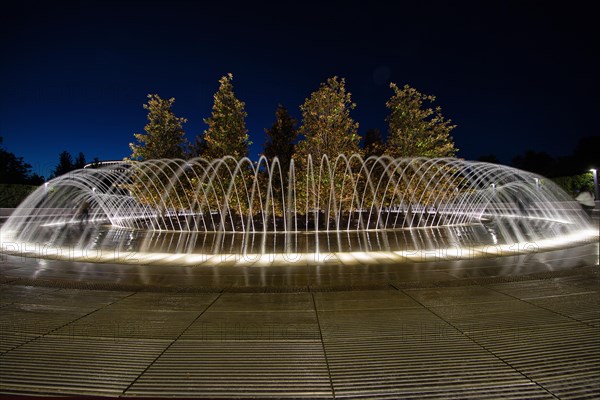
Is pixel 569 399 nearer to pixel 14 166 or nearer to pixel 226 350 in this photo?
pixel 226 350

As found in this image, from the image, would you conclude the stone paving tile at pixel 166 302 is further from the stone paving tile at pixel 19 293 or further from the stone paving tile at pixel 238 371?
the stone paving tile at pixel 19 293

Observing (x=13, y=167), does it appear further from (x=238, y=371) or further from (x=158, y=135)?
(x=238, y=371)

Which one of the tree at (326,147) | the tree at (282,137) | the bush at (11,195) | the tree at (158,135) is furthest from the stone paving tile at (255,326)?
the bush at (11,195)

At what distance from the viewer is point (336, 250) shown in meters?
11.9

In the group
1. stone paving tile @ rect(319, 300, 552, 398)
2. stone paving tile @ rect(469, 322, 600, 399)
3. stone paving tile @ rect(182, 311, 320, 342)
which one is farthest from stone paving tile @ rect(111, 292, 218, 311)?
stone paving tile @ rect(469, 322, 600, 399)

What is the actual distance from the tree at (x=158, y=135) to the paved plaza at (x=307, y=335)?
920 inches

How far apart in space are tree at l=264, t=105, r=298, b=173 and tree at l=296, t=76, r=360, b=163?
5.69 feet

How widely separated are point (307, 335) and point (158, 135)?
29044mm

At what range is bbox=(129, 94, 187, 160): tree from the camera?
29609 millimetres

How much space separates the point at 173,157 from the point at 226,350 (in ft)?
92.9

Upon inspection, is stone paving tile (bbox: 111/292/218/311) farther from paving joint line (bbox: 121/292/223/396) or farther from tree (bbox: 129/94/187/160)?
tree (bbox: 129/94/187/160)

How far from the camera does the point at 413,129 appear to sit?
2711 cm

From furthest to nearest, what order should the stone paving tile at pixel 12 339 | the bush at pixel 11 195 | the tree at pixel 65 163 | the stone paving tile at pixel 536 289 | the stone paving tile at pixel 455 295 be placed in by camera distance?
the tree at pixel 65 163 → the bush at pixel 11 195 → the stone paving tile at pixel 536 289 → the stone paving tile at pixel 455 295 → the stone paving tile at pixel 12 339

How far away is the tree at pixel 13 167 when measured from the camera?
63.9 m
